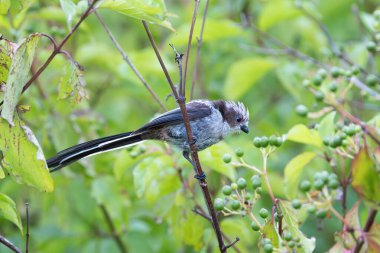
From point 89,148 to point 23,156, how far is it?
4.34 feet

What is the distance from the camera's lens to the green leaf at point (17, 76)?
250 centimetres

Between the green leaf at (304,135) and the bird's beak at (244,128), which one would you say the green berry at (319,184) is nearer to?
the green leaf at (304,135)

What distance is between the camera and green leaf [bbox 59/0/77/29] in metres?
3.28

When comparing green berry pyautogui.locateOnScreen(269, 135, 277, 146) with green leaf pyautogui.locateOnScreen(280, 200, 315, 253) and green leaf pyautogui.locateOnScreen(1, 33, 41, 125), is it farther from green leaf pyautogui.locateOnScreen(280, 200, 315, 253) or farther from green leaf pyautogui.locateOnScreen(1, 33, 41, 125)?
green leaf pyautogui.locateOnScreen(1, 33, 41, 125)

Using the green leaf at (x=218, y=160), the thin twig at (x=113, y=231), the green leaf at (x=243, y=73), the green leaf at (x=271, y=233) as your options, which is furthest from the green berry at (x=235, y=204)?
the green leaf at (x=243, y=73)

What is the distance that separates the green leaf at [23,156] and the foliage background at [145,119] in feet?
2.96

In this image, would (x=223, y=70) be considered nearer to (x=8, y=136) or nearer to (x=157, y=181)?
(x=157, y=181)

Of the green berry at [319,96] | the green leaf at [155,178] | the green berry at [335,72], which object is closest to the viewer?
the green berry at [319,96]

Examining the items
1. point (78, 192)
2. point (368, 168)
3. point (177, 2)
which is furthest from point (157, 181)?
point (177, 2)

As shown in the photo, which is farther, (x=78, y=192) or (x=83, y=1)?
(x=78, y=192)

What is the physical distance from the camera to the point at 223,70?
683cm

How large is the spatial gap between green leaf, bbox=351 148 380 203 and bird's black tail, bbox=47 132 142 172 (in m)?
1.80

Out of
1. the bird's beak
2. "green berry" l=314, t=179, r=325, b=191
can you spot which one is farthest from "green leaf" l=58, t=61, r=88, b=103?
the bird's beak

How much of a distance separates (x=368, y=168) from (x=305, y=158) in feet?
3.32
